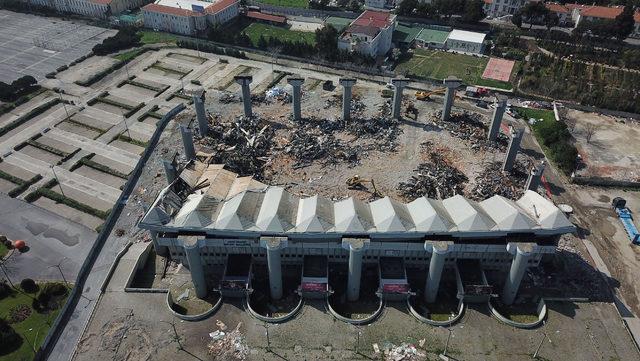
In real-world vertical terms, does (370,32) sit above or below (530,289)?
above

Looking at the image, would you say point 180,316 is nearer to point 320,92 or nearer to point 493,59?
point 320,92

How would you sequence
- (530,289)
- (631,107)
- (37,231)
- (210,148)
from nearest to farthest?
1. (530,289)
2. (37,231)
3. (210,148)
4. (631,107)

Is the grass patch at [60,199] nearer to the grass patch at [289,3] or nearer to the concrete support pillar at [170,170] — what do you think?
the concrete support pillar at [170,170]

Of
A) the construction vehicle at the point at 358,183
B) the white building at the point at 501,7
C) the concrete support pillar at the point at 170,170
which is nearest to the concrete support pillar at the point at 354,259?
the construction vehicle at the point at 358,183

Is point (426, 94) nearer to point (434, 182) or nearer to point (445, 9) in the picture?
point (434, 182)

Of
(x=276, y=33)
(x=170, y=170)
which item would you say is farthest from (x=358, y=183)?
(x=276, y=33)

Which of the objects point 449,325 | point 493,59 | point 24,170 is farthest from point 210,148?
point 493,59
